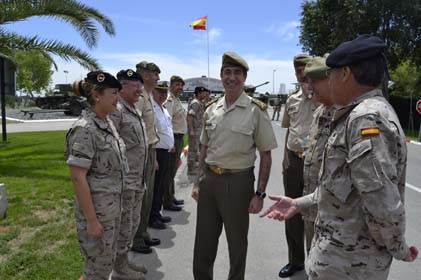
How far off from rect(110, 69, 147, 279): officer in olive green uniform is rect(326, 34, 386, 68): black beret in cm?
222

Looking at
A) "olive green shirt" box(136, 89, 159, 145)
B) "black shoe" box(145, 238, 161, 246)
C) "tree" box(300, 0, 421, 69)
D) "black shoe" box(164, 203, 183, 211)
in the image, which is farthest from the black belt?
"tree" box(300, 0, 421, 69)

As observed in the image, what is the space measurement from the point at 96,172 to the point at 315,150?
1.61 metres

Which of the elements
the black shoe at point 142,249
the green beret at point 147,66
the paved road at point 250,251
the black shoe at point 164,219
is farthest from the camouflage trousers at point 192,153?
the black shoe at point 142,249

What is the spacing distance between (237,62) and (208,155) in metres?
0.79

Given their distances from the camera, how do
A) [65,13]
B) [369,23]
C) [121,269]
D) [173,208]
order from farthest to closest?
1. [369,23]
2. [65,13]
3. [173,208]
4. [121,269]

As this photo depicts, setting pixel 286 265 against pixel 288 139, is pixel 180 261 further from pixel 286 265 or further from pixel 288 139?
pixel 288 139

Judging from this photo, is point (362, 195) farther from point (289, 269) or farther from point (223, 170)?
point (289, 269)

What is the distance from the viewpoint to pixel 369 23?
2289 cm

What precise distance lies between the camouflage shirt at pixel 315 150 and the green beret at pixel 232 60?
728 millimetres

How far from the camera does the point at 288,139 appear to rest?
3963mm

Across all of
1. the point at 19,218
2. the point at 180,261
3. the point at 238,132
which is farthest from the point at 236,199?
the point at 19,218

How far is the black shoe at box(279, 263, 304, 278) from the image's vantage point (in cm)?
385

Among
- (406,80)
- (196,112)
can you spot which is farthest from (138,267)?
(406,80)

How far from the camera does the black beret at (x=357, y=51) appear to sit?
65.6 inches
